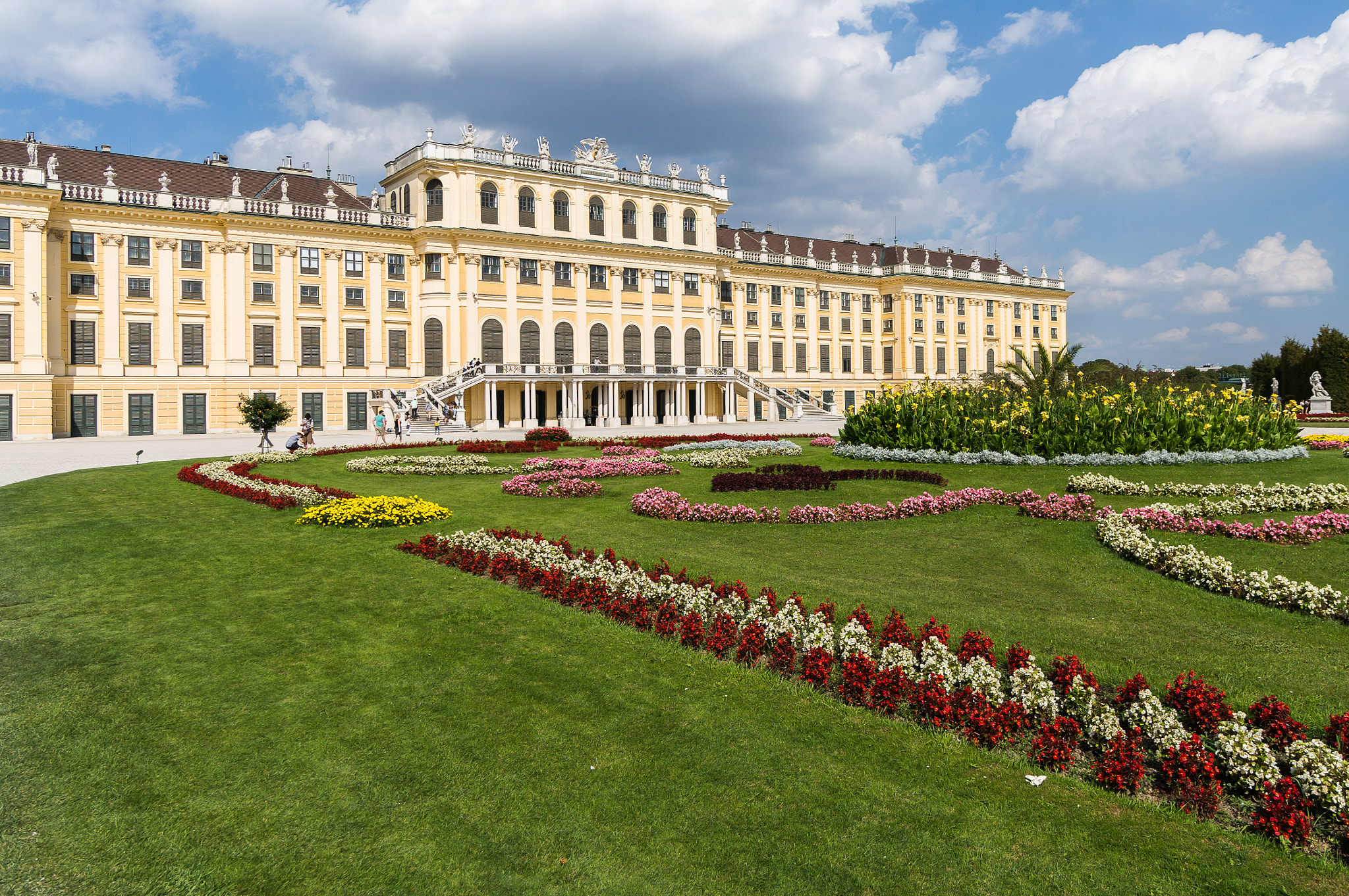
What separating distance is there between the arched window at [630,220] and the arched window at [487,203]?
33.3ft

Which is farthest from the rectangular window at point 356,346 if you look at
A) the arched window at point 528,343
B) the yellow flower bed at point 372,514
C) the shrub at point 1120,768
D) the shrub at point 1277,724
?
the shrub at point 1277,724

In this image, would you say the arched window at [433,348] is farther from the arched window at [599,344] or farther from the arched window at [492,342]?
the arched window at [599,344]

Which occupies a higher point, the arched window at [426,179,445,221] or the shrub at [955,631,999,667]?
the arched window at [426,179,445,221]

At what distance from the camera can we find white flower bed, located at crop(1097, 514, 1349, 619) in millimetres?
8258

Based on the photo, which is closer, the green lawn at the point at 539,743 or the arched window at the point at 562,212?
the green lawn at the point at 539,743

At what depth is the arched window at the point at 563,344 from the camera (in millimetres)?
58375

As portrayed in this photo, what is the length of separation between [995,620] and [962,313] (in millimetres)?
78099

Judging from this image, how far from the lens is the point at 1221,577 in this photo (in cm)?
919

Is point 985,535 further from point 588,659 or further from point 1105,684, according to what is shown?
point 588,659

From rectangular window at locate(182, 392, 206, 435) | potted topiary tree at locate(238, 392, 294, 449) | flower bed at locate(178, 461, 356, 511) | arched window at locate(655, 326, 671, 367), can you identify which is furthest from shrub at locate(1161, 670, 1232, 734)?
arched window at locate(655, 326, 671, 367)

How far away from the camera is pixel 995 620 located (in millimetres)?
8312

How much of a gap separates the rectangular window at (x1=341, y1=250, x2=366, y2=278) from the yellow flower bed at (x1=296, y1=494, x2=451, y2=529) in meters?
43.0

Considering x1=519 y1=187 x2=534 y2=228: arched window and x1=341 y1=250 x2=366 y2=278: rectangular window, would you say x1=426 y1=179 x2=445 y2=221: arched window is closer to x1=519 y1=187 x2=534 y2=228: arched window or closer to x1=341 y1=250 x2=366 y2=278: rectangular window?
x1=341 y1=250 x2=366 y2=278: rectangular window

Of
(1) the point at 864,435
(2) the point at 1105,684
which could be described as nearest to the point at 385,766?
(2) the point at 1105,684
